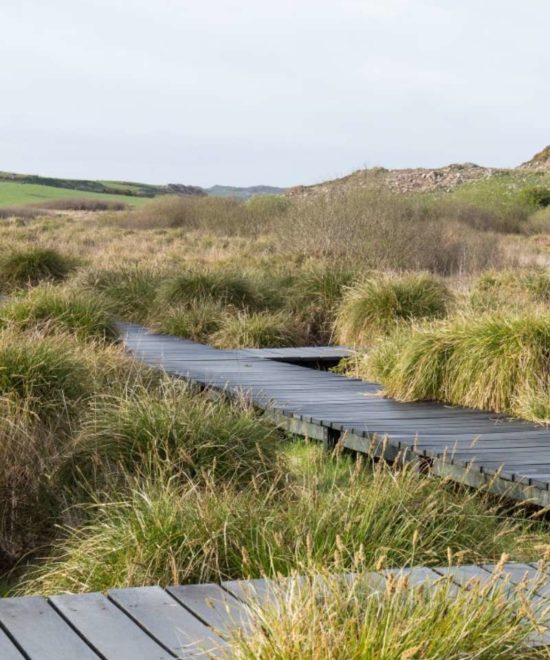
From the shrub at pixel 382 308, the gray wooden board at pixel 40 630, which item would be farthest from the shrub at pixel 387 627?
the shrub at pixel 382 308

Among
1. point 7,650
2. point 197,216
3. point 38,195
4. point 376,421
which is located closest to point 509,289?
point 376,421

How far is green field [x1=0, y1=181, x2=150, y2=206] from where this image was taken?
2365 inches

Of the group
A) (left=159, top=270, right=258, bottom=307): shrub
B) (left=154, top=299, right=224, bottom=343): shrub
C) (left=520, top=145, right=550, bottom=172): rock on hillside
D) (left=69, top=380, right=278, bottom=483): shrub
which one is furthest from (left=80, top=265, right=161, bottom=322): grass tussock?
(left=520, top=145, right=550, bottom=172): rock on hillside

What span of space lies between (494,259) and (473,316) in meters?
11.8

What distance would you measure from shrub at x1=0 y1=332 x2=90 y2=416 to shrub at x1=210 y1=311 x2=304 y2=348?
172 inches

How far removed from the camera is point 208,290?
42.2 feet

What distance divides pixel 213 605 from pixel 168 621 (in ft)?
0.76

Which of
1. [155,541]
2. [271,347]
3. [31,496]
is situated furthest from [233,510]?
[271,347]

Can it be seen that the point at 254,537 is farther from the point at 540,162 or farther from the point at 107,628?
the point at 540,162

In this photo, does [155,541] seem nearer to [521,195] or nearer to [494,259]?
[494,259]

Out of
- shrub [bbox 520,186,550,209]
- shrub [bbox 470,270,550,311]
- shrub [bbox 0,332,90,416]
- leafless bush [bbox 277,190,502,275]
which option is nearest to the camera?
shrub [bbox 0,332,90,416]

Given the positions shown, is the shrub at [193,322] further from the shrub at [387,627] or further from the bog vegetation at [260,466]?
the shrub at [387,627]

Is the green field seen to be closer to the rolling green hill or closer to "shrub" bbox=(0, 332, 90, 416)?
the rolling green hill

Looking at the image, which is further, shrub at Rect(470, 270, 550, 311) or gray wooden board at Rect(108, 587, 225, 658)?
shrub at Rect(470, 270, 550, 311)
